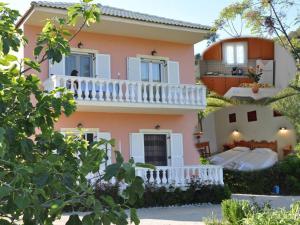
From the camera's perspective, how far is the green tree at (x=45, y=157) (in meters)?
2.75

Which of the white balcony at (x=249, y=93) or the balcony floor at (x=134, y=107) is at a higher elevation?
the white balcony at (x=249, y=93)

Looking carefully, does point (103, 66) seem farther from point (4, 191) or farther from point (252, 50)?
point (4, 191)

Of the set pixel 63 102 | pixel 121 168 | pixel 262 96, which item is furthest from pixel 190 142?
pixel 121 168

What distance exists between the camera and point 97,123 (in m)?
16.2

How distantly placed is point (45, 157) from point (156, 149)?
13855mm

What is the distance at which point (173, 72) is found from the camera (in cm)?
1791

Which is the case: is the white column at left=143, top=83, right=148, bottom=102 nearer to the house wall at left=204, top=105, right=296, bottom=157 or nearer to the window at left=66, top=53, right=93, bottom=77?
the window at left=66, top=53, right=93, bottom=77

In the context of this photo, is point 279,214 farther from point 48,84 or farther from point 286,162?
point 286,162

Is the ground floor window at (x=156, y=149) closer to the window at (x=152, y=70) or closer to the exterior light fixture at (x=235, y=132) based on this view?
Answer: the window at (x=152, y=70)

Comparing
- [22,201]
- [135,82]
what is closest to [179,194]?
[135,82]

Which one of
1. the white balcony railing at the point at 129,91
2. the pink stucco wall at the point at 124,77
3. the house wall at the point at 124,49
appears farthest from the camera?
the pink stucco wall at the point at 124,77

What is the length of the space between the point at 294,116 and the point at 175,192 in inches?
213

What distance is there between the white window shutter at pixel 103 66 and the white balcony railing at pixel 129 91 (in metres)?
0.97

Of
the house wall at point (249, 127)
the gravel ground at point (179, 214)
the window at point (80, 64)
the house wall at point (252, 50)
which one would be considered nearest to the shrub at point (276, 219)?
the gravel ground at point (179, 214)
